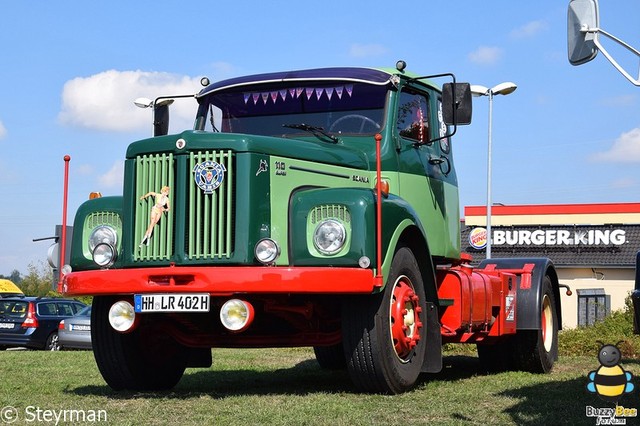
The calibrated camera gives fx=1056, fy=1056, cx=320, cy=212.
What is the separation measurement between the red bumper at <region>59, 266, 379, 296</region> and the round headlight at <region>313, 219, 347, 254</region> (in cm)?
20

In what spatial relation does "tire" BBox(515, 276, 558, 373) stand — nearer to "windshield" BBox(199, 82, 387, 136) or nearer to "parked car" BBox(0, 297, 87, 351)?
"windshield" BBox(199, 82, 387, 136)

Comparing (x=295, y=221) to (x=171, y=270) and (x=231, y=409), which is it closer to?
(x=171, y=270)

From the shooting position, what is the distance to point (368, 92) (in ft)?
31.2

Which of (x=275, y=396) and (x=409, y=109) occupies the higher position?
(x=409, y=109)

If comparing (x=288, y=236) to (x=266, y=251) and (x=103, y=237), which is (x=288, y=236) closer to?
(x=266, y=251)

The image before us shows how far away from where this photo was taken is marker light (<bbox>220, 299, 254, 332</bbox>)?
306 inches

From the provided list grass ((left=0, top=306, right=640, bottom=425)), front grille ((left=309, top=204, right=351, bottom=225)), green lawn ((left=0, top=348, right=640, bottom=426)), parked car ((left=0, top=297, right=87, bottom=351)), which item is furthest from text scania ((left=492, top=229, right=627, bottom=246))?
front grille ((left=309, top=204, right=351, bottom=225))

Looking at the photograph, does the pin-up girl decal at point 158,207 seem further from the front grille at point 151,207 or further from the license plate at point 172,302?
the license plate at point 172,302

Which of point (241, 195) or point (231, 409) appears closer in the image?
point (231, 409)

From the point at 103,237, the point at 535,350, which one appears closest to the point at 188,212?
the point at 103,237

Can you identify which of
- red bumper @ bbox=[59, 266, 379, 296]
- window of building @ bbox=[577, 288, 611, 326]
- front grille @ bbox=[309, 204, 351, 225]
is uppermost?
front grille @ bbox=[309, 204, 351, 225]

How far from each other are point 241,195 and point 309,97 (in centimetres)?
198

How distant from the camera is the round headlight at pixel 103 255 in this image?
8.34 m

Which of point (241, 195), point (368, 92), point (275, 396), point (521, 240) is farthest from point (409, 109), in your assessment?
point (521, 240)
